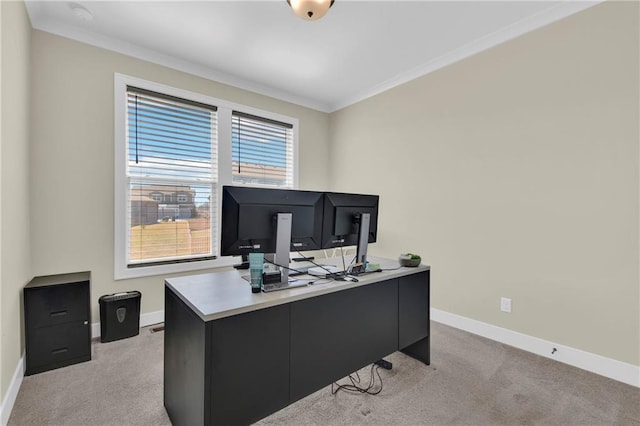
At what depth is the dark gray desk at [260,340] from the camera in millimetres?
1250

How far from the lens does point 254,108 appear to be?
3742mm

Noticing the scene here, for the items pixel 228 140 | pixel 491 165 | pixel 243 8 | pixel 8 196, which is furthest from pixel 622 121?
pixel 8 196

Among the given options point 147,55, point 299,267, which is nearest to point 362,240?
point 299,267

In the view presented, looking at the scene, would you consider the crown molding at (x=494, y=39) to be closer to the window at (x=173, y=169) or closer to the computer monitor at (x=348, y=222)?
the window at (x=173, y=169)

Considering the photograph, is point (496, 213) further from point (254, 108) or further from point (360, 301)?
point (254, 108)

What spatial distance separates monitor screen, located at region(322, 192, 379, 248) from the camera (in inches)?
75.2

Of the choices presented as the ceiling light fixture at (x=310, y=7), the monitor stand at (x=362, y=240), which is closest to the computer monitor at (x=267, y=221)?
the monitor stand at (x=362, y=240)

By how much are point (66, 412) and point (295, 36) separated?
10.8 feet

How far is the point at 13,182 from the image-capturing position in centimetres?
190

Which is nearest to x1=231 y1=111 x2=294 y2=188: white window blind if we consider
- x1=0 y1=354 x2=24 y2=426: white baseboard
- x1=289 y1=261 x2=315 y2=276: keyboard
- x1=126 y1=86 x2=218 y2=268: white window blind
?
x1=126 y1=86 x2=218 y2=268: white window blind

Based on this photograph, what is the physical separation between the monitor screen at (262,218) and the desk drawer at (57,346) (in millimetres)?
1696

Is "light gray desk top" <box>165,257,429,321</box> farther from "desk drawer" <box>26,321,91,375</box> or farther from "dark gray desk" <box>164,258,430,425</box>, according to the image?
"desk drawer" <box>26,321,91,375</box>

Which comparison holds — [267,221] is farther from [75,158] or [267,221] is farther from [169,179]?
[75,158]

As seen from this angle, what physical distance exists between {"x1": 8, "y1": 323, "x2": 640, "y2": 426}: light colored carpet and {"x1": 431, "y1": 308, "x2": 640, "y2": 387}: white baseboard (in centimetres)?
6
